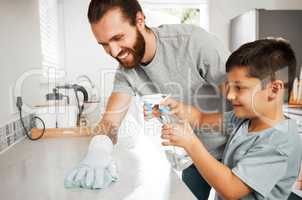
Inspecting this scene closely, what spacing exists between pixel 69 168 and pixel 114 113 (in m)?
0.30

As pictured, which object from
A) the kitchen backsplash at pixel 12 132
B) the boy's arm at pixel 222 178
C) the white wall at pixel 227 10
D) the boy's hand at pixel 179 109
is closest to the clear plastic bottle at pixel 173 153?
the boy's hand at pixel 179 109

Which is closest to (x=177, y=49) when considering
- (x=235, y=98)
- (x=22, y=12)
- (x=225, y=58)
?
(x=225, y=58)

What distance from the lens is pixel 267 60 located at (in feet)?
2.35

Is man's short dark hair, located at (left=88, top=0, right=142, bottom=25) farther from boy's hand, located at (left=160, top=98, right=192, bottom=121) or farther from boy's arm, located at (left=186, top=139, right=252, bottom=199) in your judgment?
boy's arm, located at (left=186, top=139, right=252, bottom=199)

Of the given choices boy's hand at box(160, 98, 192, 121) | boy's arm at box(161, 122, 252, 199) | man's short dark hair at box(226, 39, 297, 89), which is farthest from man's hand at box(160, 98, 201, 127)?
man's short dark hair at box(226, 39, 297, 89)

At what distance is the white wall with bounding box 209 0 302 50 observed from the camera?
2498mm

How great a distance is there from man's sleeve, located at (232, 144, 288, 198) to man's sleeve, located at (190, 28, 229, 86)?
0.30m

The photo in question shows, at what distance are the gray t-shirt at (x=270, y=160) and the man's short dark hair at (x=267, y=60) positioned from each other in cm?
13

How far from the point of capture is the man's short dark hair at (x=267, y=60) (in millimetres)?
709

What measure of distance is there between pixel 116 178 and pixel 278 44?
556 millimetres

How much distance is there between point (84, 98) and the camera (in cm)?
123

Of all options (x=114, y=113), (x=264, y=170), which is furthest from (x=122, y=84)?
(x=264, y=170)

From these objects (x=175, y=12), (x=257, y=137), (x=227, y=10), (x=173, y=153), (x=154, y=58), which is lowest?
(x=173, y=153)

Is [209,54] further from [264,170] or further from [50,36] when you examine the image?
[50,36]
